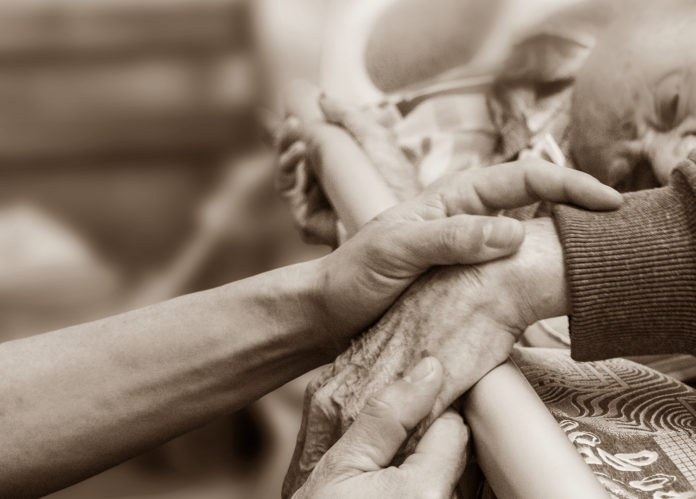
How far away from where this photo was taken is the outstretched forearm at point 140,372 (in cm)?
78

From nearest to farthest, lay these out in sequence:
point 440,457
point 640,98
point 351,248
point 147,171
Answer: point 440,457
point 351,248
point 640,98
point 147,171

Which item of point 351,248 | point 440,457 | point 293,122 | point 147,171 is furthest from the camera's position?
point 147,171

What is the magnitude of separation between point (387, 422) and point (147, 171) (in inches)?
44.6

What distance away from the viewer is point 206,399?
0.81 metres

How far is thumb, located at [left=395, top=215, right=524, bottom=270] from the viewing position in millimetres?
630

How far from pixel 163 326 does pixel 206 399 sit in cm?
10

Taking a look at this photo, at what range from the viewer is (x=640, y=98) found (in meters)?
0.87

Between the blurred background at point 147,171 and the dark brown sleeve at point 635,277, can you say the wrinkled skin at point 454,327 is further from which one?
the blurred background at point 147,171

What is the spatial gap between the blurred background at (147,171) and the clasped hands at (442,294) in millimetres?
871

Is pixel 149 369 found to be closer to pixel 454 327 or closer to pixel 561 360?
pixel 454 327

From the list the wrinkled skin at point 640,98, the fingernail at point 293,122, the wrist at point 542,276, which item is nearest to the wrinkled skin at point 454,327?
the wrist at point 542,276

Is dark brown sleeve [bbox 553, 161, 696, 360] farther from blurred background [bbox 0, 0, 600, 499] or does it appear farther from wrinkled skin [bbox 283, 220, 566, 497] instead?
blurred background [bbox 0, 0, 600, 499]

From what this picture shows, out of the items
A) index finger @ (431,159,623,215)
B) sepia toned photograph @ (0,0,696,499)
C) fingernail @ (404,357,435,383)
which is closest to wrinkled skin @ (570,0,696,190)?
sepia toned photograph @ (0,0,696,499)

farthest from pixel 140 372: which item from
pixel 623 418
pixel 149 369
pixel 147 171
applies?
pixel 147 171
